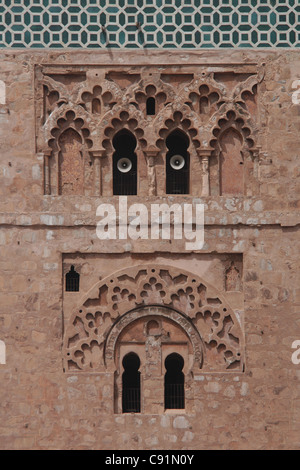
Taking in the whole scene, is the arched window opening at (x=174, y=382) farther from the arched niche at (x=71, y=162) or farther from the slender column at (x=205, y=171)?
the arched niche at (x=71, y=162)

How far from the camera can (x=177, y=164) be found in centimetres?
1360

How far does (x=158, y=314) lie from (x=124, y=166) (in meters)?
1.88

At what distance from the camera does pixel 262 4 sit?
13445 mm

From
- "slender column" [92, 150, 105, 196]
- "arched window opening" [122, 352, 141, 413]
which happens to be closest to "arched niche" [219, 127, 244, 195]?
"slender column" [92, 150, 105, 196]

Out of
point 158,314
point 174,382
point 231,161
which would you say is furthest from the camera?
point 231,161

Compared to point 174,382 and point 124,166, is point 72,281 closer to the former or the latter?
point 124,166

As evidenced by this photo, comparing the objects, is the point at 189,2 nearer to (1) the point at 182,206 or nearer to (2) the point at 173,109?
(2) the point at 173,109

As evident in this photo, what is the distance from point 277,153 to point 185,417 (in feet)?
11.1

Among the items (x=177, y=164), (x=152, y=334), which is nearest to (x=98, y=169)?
(x=177, y=164)

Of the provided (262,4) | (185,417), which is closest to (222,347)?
(185,417)

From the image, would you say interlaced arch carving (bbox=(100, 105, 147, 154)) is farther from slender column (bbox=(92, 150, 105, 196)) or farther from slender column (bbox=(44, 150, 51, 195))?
slender column (bbox=(44, 150, 51, 195))

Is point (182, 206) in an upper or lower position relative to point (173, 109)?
lower

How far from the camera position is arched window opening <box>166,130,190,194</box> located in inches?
535

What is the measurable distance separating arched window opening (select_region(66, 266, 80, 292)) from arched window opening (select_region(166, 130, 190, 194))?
152cm
